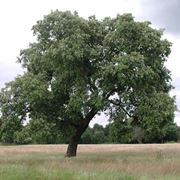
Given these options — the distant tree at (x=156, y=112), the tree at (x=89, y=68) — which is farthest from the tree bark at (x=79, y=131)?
the distant tree at (x=156, y=112)

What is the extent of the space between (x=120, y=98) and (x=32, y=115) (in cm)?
604

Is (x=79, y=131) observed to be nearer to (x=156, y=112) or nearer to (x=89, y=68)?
(x=89, y=68)

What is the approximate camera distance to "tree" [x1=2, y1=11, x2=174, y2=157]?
3088cm

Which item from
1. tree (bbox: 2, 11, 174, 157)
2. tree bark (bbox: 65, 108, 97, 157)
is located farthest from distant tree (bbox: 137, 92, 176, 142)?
tree bark (bbox: 65, 108, 97, 157)

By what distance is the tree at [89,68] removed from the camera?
30.9m

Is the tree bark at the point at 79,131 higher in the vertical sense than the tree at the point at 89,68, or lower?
lower

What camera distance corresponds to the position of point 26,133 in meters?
31.3

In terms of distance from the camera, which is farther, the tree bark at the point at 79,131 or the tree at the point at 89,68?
the tree bark at the point at 79,131

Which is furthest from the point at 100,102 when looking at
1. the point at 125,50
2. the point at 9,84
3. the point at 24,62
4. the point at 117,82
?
the point at 24,62

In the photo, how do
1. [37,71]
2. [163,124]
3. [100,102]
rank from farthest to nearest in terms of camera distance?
[37,71]
[163,124]
[100,102]

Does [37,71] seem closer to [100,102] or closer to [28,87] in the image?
[28,87]

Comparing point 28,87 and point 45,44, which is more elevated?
point 45,44

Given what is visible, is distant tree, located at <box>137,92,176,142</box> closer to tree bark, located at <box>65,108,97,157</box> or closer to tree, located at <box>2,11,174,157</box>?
tree, located at <box>2,11,174,157</box>

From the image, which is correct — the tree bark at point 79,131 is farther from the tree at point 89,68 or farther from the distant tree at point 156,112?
the distant tree at point 156,112
